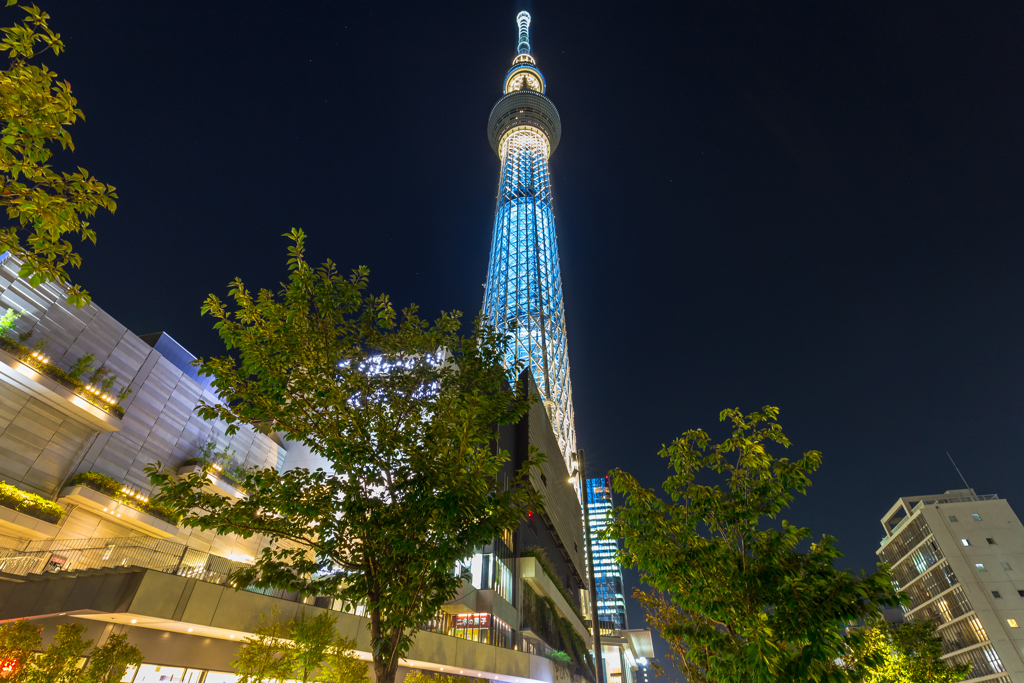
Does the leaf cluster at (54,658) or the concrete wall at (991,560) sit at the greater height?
the concrete wall at (991,560)

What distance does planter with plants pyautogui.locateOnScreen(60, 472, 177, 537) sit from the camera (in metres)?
24.8

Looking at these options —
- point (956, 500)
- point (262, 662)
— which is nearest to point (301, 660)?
point (262, 662)

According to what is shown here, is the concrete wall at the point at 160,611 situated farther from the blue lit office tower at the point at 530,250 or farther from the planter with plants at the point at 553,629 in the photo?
the blue lit office tower at the point at 530,250

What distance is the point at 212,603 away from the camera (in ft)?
46.8

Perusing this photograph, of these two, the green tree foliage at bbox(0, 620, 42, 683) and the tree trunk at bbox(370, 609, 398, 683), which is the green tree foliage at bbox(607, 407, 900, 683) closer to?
the tree trunk at bbox(370, 609, 398, 683)

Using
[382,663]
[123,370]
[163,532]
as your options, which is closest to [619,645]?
→ [163,532]

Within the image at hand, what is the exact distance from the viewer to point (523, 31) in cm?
14788

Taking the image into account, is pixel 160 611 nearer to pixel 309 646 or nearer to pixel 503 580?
pixel 309 646

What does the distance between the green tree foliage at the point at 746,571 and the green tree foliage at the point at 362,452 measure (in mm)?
3353

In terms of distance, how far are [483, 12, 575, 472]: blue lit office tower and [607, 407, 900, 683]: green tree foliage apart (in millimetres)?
66256

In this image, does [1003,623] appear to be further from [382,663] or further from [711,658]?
[382,663]

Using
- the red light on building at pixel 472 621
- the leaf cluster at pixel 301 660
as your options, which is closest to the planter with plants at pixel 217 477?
the red light on building at pixel 472 621

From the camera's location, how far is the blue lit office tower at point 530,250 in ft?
289

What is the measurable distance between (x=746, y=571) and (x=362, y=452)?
7.90 metres
